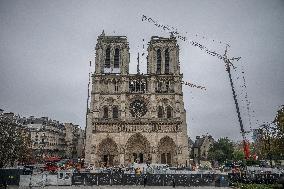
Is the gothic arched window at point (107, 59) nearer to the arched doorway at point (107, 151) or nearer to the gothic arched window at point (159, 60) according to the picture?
the gothic arched window at point (159, 60)

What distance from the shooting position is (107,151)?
162ft

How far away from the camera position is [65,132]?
88.7 metres

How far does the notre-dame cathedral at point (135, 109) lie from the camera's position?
160 ft

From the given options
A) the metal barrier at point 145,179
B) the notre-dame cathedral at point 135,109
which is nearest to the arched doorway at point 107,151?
the notre-dame cathedral at point 135,109

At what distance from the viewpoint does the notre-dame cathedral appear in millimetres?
48625

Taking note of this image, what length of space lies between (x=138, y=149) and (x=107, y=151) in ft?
17.1

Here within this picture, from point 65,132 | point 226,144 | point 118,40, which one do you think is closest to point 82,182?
point 118,40

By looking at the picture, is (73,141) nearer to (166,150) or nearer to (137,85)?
(137,85)

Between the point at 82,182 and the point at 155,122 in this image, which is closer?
the point at 82,182

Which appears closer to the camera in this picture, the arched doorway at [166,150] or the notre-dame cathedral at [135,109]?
the notre-dame cathedral at [135,109]

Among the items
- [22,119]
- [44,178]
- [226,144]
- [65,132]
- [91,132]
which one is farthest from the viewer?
[65,132]

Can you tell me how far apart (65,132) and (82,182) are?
6470 centimetres

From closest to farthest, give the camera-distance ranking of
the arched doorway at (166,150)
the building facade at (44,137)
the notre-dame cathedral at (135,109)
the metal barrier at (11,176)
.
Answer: the metal barrier at (11,176)
the notre-dame cathedral at (135,109)
the arched doorway at (166,150)
the building facade at (44,137)

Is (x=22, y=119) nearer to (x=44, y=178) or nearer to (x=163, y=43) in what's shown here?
(x=163, y=43)
